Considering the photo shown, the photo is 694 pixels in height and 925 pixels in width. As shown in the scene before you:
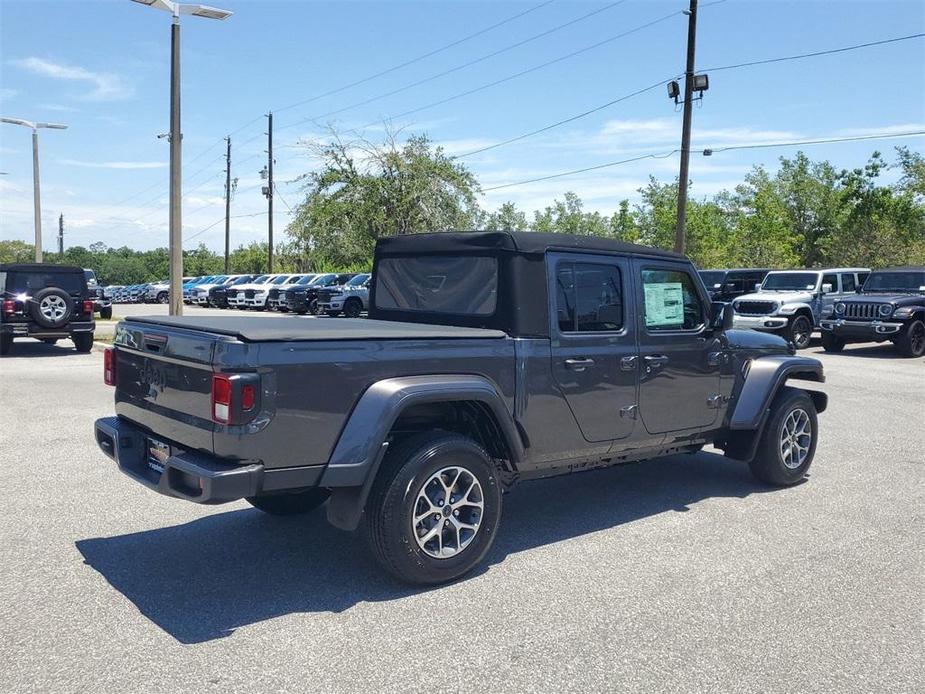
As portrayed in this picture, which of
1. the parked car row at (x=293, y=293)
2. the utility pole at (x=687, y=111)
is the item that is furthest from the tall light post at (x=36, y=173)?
the utility pole at (x=687, y=111)

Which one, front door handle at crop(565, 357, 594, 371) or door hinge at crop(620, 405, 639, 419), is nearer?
front door handle at crop(565, 357, 594, 371)

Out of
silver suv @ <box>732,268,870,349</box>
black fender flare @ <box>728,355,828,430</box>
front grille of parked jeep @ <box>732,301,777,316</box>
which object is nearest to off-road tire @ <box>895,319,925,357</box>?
silver suv @ <box>732,268,870,349</box>

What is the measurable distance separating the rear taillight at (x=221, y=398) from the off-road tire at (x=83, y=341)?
46.7 feet

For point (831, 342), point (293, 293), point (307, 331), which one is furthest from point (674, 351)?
point (293, 293)

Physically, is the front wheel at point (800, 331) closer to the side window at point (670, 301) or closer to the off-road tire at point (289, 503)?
the side window at point (670, 301)

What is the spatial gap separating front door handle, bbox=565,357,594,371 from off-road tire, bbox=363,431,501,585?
795mm

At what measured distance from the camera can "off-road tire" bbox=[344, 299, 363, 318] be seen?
30.3 meters

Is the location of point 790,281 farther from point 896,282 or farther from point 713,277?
point 713,277

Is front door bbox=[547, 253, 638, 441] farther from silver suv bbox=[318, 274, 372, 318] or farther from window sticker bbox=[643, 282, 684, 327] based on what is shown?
silver suv bbox=[318, 274, 372, 318]

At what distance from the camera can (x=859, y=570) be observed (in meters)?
4.61

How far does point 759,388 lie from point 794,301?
14.7 metres

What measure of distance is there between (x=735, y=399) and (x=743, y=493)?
0.79 metres

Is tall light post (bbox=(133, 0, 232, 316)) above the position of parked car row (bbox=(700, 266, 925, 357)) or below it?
above

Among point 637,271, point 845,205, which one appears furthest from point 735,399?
point 845,205
